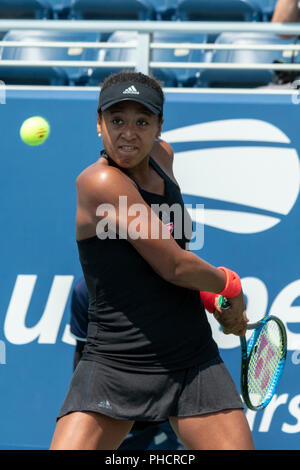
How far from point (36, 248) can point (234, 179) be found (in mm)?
1134

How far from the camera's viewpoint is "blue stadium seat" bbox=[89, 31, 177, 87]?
5359mm

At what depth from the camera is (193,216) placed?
3.73 meters

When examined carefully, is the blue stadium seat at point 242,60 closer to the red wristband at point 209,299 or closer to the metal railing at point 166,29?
the metal railing at point 166,29

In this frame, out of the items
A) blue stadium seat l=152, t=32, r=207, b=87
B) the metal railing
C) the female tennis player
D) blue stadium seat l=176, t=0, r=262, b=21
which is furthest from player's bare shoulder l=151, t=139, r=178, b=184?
blue stadium seat l=176, t=0, r=262, b=21

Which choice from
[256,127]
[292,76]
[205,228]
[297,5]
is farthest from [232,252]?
[297,5]

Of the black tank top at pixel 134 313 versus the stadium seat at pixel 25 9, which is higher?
the stadium seat at pixel 25 9

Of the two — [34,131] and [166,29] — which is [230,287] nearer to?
[34,131]

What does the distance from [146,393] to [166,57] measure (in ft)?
12.8

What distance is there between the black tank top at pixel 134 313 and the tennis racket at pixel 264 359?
37cm

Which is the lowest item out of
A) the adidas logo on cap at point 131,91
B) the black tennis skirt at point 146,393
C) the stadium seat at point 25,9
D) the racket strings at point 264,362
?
the racket strings at point 264,362

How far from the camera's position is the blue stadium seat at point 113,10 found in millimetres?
5988

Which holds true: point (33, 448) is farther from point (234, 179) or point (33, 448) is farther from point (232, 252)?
point (234, 179)

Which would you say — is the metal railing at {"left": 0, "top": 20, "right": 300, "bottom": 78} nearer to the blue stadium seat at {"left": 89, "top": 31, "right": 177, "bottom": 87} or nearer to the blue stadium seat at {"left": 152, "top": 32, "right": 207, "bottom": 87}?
the blue stadium seat at {"left": 89, "top": 31, "right": 177, "bottom": 87}

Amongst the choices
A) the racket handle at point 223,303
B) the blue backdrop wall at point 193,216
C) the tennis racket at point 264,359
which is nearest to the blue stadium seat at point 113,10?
the blue backdrop wall at point 193,216
